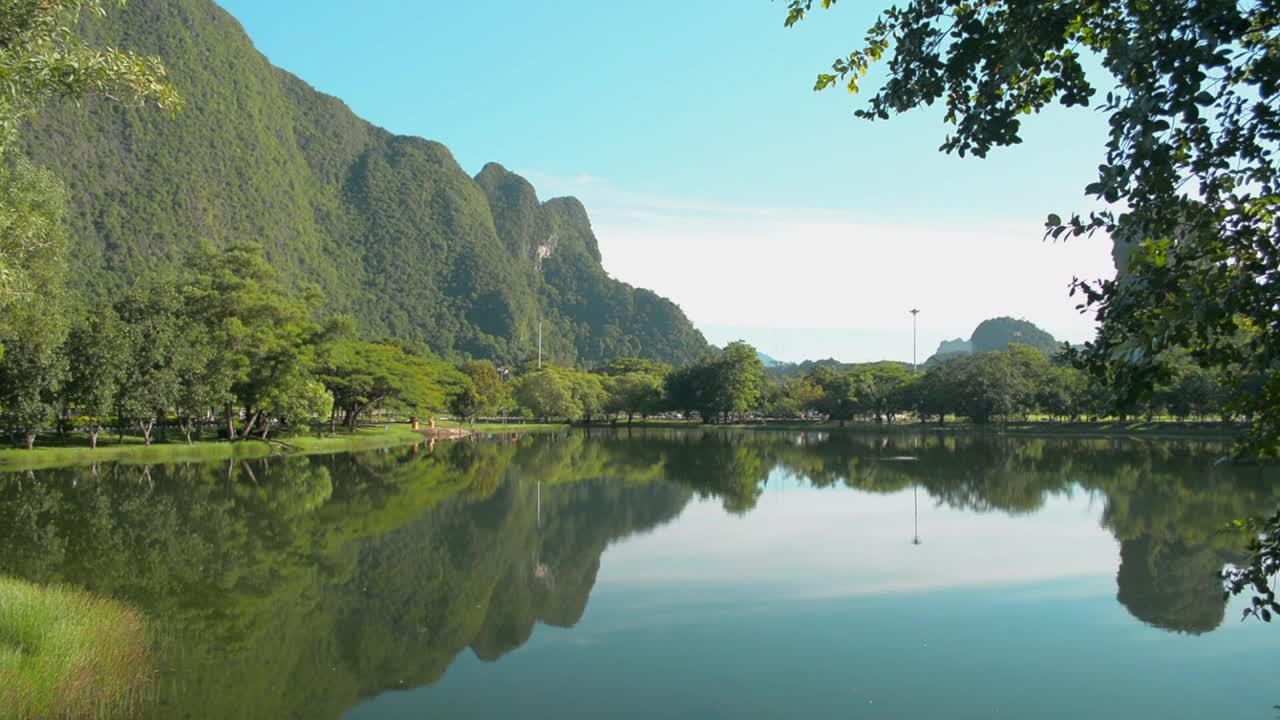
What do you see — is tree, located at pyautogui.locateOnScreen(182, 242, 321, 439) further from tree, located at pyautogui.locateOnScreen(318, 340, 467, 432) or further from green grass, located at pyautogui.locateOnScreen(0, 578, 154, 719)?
green grass, located at pyautogui.locateOnScreen(0, 578, 154, 719)

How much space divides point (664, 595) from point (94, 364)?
94.7ft

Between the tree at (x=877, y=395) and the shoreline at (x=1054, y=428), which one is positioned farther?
the tree at (x=877, y=395)

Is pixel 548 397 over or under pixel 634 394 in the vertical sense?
under

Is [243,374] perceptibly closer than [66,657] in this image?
No

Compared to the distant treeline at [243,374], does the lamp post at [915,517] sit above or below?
below

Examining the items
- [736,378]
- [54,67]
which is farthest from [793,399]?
[54,67]

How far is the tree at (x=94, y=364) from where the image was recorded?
30.9 meters

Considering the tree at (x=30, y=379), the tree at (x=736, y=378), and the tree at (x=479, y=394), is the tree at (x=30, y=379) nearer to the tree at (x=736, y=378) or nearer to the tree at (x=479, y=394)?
the tree at (x=479, y=394)

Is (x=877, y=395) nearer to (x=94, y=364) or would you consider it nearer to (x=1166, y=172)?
(x=94, y=364)

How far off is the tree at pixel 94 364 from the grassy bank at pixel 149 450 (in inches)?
71.2

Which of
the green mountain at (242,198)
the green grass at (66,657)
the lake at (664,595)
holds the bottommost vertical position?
the lake at (664,595)

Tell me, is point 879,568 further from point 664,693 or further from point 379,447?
point 379,447

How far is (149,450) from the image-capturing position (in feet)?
109

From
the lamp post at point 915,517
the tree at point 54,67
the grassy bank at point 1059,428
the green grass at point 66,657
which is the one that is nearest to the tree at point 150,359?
the green grass at point 66,657
